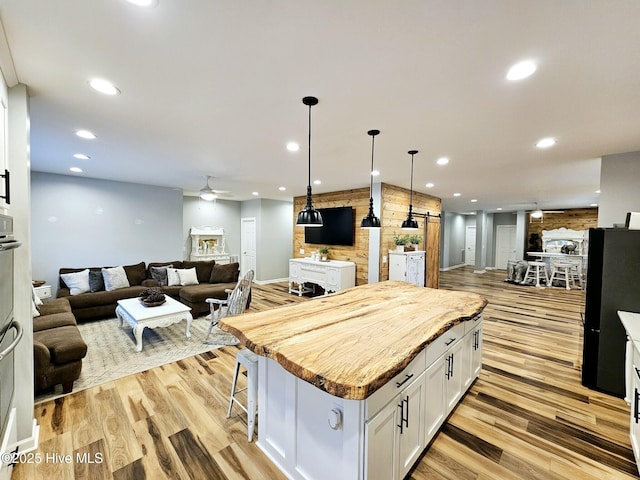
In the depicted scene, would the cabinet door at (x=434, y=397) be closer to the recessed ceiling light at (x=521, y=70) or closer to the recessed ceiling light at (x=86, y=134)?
the recessed ceiling light at (x=521, y=70)

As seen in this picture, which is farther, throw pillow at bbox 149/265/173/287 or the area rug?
throw pillow at bbox 149/265/173/287

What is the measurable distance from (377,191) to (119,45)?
15.3 ft

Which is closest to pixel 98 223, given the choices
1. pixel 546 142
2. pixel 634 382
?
pixel 546 142

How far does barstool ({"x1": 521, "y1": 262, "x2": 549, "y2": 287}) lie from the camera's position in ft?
27.6

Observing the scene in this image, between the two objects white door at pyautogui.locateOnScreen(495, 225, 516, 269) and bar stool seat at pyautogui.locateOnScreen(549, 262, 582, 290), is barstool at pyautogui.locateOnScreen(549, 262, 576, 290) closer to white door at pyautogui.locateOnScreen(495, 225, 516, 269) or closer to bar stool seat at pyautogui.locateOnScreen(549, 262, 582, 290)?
bar stool seat at pyautogui.locateOnScreen(549, 262, 582, 290)

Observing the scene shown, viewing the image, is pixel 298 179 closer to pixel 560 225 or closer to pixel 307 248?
pixel 307 248

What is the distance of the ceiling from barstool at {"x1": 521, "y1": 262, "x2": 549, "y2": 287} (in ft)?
20.1

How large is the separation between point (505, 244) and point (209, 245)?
12274mm

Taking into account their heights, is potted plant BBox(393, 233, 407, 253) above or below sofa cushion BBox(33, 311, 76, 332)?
above

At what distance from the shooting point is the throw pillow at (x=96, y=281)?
4945 mm

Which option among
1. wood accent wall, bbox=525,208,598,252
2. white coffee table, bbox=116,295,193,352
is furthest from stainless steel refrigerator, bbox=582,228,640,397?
wood accent wall, bbox=525,208,598,252

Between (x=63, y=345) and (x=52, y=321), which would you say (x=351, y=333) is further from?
(x=52, y=321)

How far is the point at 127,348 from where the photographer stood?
3.62m

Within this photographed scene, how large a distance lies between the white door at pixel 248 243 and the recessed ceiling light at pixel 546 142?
23.1 feet
